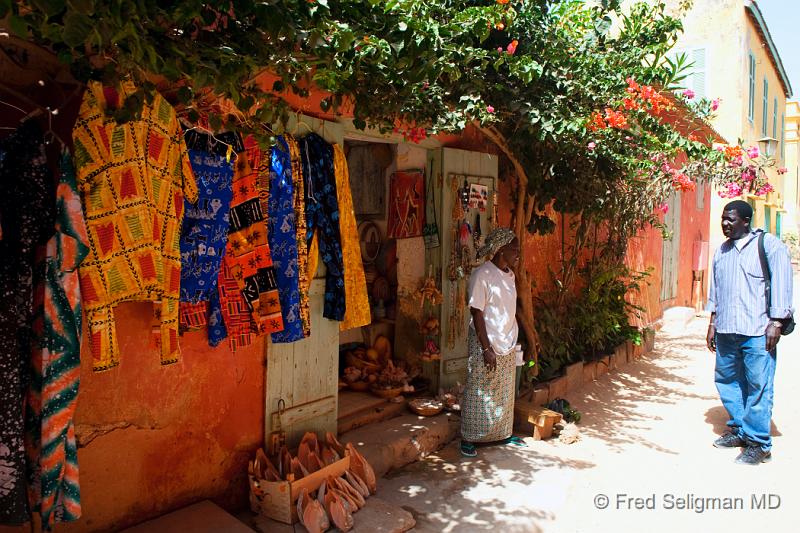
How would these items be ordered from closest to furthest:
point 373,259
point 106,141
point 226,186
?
point 106,141 < point 226,186 < point 373,259

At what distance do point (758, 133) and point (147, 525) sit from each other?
19.4m

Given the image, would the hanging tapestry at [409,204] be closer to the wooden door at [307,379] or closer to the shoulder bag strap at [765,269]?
the wooden door at [307,379]

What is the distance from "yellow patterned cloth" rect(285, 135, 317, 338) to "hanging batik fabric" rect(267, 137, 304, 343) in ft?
0.17

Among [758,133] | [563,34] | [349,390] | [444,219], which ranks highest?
[758,133]

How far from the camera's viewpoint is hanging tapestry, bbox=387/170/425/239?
5.42 metres

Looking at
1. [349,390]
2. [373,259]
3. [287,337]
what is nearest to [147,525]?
[287,337]

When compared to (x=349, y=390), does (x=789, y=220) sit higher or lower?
higher

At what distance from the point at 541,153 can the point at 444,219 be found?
49.5 inches

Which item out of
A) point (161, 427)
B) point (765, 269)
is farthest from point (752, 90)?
point (161, 427)

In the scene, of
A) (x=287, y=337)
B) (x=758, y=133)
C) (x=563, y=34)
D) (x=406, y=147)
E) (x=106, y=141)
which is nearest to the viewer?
(x=106, y=141)

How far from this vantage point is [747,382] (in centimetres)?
473

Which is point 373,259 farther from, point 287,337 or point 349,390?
point 287,337

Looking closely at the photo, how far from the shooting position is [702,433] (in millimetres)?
5242

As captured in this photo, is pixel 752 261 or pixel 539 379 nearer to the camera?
pixel 752 261
